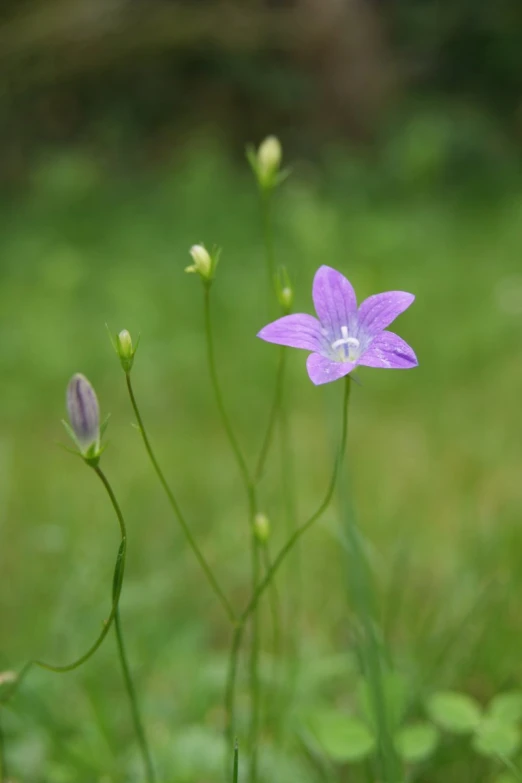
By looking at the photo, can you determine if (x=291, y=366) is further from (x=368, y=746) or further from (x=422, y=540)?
(x=368, y=746)

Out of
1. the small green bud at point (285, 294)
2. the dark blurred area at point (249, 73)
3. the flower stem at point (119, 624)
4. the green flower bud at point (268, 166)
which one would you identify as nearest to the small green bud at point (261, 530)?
the flower stem at point (119, 624)

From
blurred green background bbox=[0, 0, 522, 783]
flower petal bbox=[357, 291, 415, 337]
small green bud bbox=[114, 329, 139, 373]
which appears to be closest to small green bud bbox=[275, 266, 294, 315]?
blurred green background bbox=[0, 0, 522, 783]

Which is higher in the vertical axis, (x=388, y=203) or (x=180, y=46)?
(x=180, y=46)

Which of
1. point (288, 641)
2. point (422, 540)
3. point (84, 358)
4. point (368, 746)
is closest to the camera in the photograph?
point (368, 746)

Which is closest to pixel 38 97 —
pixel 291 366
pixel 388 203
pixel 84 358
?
pixel 388 203

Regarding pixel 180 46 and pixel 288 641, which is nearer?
pixel 288 641

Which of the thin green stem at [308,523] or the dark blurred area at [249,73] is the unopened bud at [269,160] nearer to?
the thin green stem at [308,523]

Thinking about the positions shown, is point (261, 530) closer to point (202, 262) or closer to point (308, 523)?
point (308, 523)
